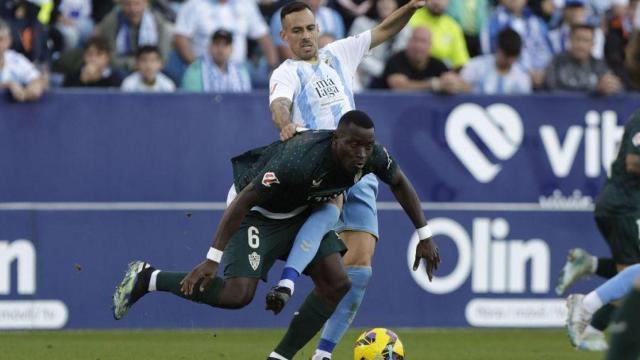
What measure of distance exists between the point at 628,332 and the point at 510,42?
8.78m

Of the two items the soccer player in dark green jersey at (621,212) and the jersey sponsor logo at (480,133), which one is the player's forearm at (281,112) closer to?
the soccer player in dark green jersey at (621,212)

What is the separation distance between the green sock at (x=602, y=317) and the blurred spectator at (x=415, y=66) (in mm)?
3756

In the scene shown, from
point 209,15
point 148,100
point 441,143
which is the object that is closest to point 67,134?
point 148,100

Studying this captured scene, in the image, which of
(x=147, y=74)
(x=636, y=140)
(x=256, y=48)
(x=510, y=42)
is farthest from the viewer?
(x=256, y=48)

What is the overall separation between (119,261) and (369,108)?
2.86 metres

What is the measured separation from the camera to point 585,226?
1376 cm

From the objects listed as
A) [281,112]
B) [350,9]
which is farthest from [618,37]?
[281,112]

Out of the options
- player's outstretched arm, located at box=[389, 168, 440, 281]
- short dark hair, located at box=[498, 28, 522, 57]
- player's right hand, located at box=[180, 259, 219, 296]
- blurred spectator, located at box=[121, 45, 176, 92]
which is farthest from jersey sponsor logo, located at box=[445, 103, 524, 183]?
player's right hand, located at box=[180, 259, 219, 296]

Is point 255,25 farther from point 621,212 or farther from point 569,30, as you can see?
point 621,212

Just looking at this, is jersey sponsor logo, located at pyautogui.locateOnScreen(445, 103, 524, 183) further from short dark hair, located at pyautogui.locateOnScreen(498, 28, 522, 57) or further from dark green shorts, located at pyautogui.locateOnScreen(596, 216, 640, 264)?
dark green shorts, located at pyautogui.locateOnScreen(596, 216, 640, 264)

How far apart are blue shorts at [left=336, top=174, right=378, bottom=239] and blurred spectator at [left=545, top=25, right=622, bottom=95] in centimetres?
503

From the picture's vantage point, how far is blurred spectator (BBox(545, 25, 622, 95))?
1438cm

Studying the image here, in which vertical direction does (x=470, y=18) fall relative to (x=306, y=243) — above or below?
above

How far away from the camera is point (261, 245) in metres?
9.18
